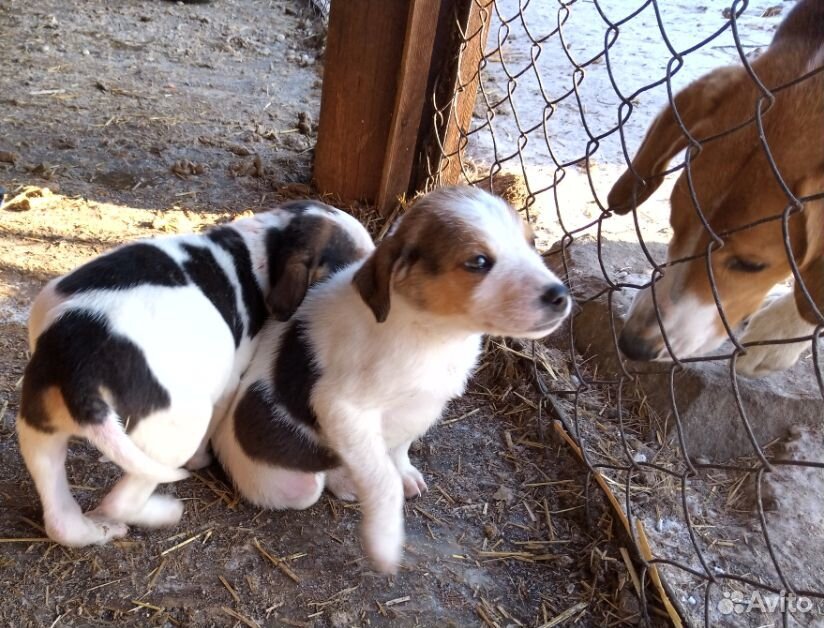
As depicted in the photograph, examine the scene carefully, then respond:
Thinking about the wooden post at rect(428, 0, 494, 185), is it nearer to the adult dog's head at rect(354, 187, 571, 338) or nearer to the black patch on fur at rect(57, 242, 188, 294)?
the adult dog's head at rect(354, 187, 571, 338)

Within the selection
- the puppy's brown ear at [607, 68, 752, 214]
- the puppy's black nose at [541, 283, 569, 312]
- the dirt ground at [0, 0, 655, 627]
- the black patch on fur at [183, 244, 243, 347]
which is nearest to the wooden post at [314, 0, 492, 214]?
the dirt ground at [0, 0, 655, 627]

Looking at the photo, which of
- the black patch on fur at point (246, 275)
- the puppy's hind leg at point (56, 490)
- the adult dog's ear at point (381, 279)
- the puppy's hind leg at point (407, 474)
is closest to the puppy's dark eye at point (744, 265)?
the adult dog's ear at point (381, 279)

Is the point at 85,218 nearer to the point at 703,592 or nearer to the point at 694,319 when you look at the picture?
the point at 694,319

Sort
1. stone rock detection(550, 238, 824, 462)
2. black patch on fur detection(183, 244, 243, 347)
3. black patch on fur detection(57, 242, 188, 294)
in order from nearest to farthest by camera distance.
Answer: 1. black patch on fur detection(57, 242, 188, 294)
2. black patch on fur detection(183, 244, 243, 347)
3. stone rock detection(550, 238, 824, 462)

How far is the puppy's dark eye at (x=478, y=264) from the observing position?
2312 mm

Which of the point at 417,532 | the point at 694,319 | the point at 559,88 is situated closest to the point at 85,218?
the point at 417,532

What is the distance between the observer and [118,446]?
83.4 inches

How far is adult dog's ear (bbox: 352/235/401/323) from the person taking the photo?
2.38 m

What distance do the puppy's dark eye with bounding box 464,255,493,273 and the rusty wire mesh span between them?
0.50 meters

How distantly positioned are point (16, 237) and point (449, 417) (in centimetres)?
254

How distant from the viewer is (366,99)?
171 inches

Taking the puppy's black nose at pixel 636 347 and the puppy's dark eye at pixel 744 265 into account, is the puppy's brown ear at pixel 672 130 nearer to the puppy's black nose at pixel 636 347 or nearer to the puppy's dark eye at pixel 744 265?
the puppy's dark eye at pixel 744 265

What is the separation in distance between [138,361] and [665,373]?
2.19 meters

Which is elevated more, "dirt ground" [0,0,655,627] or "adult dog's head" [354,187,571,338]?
"adult dog's head" [354,187,571,338]
